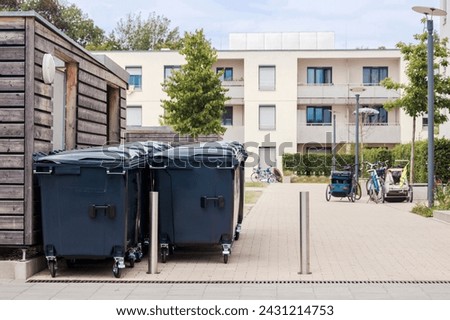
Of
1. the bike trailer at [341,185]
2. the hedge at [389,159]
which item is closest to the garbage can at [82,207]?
the bike trailer at [341,185]

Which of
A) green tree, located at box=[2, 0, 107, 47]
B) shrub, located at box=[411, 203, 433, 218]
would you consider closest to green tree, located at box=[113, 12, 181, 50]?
green tree, located at box=[2, 0, 107, 47]

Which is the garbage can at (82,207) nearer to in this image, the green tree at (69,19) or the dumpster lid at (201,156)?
the dumpster lid at (201,156)

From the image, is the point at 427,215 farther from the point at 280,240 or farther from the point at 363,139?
the point at 363,139

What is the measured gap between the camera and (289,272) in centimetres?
915

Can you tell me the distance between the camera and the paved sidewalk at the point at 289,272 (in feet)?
25.3

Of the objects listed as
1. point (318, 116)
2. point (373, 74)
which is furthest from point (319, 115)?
point (373, 74)

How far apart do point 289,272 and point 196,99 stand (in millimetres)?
29327

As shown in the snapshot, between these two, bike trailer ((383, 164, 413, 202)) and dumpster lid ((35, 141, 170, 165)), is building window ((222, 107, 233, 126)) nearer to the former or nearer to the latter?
bike trailer ((383, 164, 413, 202))

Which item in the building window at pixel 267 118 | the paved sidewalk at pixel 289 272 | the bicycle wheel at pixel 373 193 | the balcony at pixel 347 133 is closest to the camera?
the paved sidewalk at pixel 289 272

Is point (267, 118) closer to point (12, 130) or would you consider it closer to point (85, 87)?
point (85, 87)

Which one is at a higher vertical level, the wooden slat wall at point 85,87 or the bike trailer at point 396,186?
the wooden slat wall at point 85,87

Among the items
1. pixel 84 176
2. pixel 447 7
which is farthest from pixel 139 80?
pixel 84 176

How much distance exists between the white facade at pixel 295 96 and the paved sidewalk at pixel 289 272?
34.4 m

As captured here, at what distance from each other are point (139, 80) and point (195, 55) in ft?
37.0
